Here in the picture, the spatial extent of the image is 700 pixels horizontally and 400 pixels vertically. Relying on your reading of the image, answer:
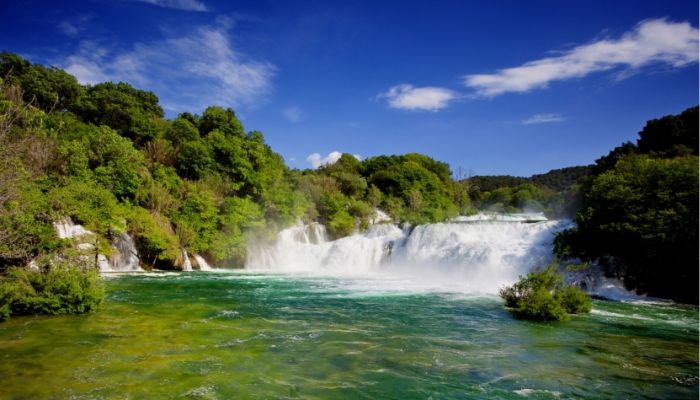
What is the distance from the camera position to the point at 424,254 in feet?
88.2

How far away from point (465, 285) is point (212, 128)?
26.2m

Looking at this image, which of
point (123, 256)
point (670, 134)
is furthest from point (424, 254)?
point (670, 134)

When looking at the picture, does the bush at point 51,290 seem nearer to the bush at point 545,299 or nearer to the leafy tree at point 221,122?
the bush at point 545,299

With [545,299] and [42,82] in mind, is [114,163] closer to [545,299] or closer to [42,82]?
[545,299]

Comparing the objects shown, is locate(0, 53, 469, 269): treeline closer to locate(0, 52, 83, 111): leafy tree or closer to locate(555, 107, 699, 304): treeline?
locate(0, 52, 83, 111): leafy tree

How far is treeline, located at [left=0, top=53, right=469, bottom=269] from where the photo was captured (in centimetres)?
1997

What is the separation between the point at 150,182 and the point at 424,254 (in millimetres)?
18559

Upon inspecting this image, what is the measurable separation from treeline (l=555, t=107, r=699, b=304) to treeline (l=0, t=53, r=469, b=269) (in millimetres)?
20757

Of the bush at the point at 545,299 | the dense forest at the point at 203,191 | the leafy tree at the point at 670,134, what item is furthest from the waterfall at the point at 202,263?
the leafy tree at the point at 670,134

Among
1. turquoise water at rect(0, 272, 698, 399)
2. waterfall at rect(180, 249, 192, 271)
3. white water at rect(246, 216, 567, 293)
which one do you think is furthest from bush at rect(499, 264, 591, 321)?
waterfall at rect(180, 249, 192, 271)

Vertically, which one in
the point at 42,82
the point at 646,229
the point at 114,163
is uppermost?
the point at 42,82

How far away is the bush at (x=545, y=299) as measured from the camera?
12633 millimetres

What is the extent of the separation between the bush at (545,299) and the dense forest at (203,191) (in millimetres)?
5870

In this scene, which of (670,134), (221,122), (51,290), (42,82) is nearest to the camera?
(51,290)
